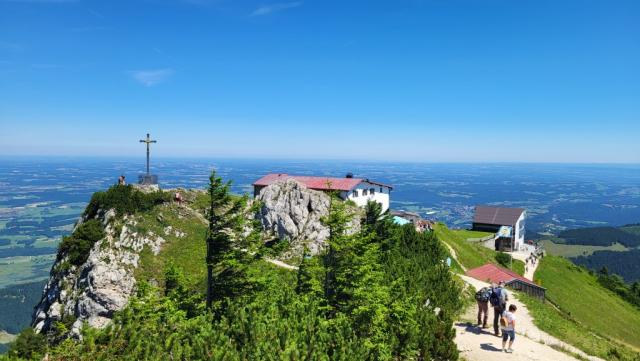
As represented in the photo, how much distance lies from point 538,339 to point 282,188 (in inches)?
1240

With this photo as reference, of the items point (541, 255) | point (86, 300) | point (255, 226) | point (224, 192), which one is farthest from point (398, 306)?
point (541, 255)

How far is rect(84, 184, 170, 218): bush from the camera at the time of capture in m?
39.5

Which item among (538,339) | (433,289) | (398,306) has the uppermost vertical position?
(398,306)

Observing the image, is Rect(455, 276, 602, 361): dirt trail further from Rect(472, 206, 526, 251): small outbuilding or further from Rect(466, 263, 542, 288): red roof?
Rect(472, 206, 526, 251): small outbuilding

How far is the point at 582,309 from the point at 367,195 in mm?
32472

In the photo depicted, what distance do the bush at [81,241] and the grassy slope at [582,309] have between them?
38.0m

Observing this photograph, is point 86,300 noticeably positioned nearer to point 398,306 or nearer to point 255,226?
point 255,226

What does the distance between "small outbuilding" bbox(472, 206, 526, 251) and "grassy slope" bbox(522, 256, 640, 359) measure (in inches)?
265

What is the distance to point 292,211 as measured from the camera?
47469 mm

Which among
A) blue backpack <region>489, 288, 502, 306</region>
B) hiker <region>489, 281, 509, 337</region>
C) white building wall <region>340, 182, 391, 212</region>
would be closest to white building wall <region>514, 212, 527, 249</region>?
white building wall <region>340, 182, 391, 212</region>

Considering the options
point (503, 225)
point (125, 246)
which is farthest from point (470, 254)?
point (125, 246)

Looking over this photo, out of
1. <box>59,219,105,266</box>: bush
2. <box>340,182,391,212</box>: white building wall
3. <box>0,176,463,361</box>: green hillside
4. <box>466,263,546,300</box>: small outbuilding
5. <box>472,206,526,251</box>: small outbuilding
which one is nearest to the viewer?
<box>0,176,463,361</box>: green hillside

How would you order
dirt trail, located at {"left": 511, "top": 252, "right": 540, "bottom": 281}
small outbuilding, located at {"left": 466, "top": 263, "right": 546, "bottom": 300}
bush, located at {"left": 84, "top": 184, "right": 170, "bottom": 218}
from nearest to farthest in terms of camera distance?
bush, located at {"left": 84, "top": 184, "right": 170, "bottom": 218}, small outbuilding, located at {"left": 466, "top": 263, "right": 546, "bottom": 300}, dirt trail, located at {"left": 511, "top": 252, "right": 540, "bottom": 281}

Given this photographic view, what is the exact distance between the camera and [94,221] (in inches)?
1527
